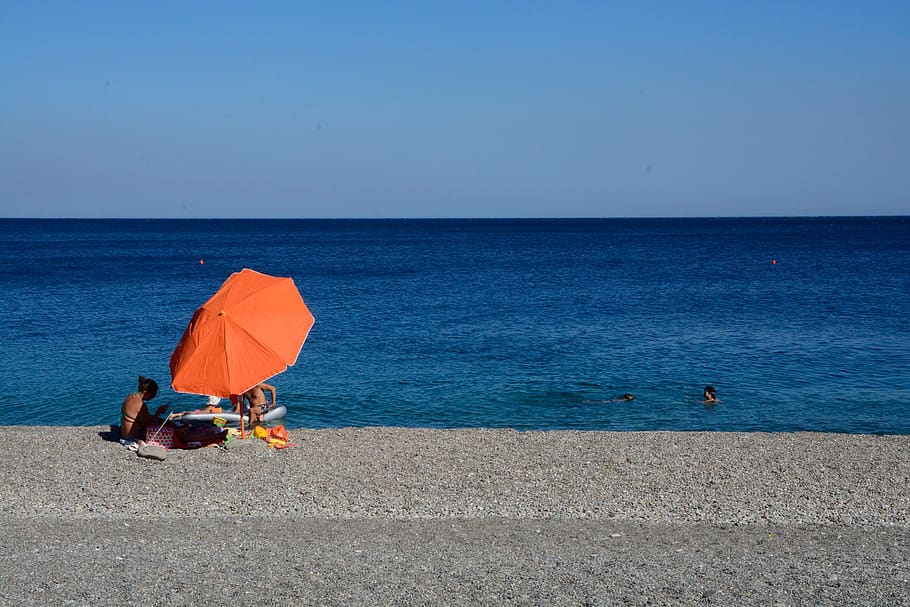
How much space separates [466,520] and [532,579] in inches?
88.2

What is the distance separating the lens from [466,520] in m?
11.3

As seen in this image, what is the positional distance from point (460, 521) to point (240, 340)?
17.1 feet

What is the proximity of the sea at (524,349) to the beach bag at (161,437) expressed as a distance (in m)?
4.76

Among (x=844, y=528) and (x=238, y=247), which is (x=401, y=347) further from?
(x=238, y=247)

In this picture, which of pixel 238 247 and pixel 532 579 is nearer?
pixel 532 579

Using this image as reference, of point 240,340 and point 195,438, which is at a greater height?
point 240,340

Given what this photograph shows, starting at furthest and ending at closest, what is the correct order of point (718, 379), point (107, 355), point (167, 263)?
point (167, 263) → point (107, 355) → point (718, 379)

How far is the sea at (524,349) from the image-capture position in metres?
20.8

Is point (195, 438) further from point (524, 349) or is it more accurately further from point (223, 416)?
point (524, 349)

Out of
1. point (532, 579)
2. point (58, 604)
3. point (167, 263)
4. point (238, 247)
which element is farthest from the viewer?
point (238, 247)

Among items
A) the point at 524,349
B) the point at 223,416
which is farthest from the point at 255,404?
the point at 524,349

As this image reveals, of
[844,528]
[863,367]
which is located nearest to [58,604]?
[844,528]

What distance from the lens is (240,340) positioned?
1441cm

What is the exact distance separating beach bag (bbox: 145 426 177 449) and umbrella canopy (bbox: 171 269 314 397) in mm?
930
